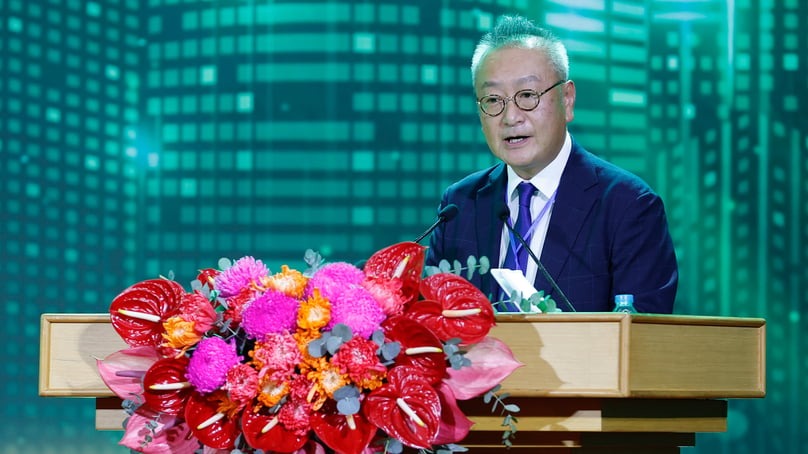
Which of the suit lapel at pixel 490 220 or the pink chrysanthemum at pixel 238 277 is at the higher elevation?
the suit lapel at pixel 490 220

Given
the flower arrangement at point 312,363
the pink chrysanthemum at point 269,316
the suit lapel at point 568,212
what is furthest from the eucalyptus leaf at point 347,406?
the suit lapel at point 568,212

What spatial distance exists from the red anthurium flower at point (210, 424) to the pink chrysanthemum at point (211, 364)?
4cm

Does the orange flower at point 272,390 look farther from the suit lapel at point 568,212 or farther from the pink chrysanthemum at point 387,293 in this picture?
the suit lapel at point 568,212

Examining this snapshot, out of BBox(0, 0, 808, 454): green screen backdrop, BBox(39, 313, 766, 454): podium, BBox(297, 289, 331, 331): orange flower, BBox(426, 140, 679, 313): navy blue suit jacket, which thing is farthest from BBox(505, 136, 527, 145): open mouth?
BBox(0, 0, 808, 454): green screen backdrop

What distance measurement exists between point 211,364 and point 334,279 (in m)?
0.18

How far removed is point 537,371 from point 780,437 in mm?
4052

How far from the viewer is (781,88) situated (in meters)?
4.74

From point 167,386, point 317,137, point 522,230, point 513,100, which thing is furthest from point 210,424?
point 317,137

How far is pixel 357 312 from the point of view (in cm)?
112

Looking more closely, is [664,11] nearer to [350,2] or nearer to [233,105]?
[350,2]

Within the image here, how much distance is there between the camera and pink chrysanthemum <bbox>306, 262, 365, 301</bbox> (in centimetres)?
117

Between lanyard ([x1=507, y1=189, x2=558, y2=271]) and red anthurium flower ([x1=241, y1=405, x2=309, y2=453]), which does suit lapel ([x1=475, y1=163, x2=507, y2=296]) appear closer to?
lanyard ([x1=507, y1=189, x2=558, y2=271])

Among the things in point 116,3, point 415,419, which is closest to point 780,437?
point 116,3

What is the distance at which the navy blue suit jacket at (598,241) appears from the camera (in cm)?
191
